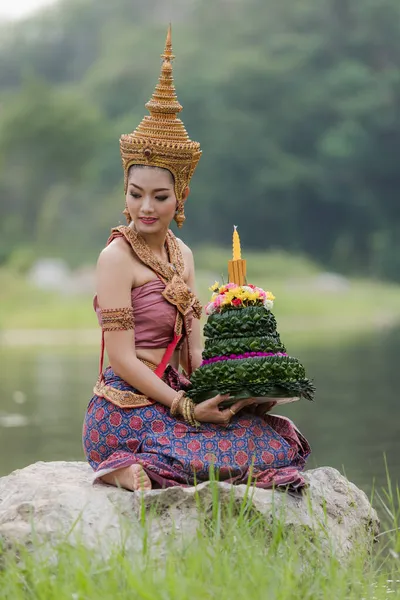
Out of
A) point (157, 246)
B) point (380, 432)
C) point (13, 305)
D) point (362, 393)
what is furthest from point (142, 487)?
point (13, 305)

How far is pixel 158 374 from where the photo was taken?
386 cm

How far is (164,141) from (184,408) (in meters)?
0.75

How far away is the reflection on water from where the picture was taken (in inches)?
273

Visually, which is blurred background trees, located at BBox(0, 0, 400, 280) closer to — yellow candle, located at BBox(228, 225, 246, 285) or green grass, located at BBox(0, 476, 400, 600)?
yellow candle, located at BBox(228, 225, 246, 285)

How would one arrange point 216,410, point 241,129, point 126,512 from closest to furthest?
point 126,512, point 216,410, point 241,129

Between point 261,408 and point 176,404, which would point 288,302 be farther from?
point 176,404

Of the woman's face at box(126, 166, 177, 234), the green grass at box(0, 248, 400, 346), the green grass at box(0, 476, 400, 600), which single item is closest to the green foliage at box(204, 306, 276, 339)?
the woman's face at box(126, 166, 177, 234)

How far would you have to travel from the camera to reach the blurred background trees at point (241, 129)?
2389cm

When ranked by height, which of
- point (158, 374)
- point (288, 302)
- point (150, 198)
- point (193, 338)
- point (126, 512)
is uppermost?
point (288, 302)

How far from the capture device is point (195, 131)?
2588cm

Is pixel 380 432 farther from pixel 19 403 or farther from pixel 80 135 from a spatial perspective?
pixel 80 135

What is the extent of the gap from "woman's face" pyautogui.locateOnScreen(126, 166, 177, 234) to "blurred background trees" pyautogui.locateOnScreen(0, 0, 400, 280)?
1802 centimetres

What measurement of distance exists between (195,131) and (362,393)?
16.9m

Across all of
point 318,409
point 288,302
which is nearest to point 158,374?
point 318,409
